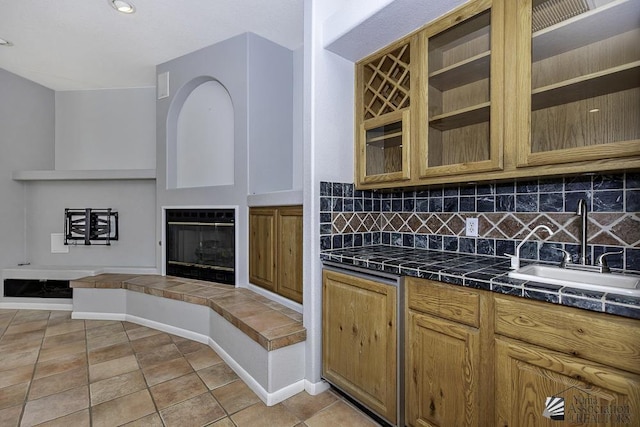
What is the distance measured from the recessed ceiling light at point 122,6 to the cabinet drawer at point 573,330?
3108 millimetres

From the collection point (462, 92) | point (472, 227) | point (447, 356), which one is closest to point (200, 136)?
point (462, 92)

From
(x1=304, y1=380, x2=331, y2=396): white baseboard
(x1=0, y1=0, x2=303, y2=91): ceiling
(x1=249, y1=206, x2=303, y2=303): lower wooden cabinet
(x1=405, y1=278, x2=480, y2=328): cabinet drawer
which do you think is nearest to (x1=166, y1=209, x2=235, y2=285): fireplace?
(x1=249, y1=206, x2=303, y2=303): lower wooden cabinet

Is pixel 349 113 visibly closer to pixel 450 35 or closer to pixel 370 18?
pixel 370 18

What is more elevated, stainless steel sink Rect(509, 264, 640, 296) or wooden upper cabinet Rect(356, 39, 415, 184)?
wooden upper cabinet Rect(356, 39, 415, 184)

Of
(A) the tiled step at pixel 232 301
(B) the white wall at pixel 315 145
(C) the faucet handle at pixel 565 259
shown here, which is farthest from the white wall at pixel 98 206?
(C) the faucet handle at pixel 565 259

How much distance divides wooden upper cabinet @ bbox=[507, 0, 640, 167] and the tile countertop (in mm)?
547

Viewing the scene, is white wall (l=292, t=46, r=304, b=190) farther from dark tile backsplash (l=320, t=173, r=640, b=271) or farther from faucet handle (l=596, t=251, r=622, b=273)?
faucet handle (l=596, t=251, r=622, b=273)

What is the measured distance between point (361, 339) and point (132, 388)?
151 cm

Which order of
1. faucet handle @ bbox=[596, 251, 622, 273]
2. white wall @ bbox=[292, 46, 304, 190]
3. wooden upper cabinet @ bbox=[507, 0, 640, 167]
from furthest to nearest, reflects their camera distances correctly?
white wall @ bbox=[292, 46, 304, 190], faucet handle @ bbox=[596, 251, 622, 273], wooden upper cabinet @ bbox=[507, 0, 640, 167]

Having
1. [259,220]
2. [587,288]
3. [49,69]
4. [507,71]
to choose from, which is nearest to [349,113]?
[507,71]

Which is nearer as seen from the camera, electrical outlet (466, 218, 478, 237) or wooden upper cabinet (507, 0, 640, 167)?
wooden upper cabinet (507, 0, 640, 167)

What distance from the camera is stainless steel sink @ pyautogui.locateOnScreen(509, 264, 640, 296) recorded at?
104cm

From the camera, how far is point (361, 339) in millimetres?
1695

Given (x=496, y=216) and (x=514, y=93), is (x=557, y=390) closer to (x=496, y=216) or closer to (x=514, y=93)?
(x=496, y=216)
